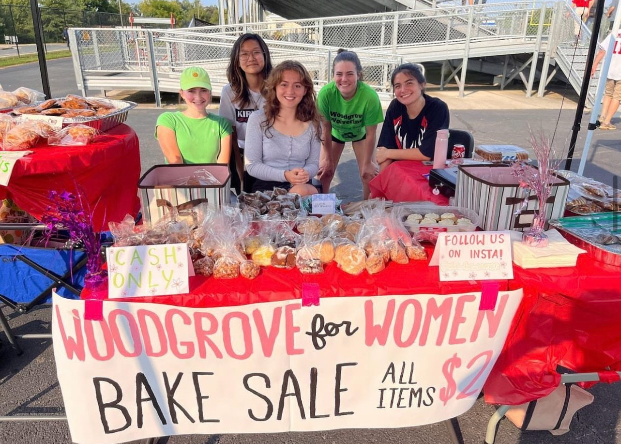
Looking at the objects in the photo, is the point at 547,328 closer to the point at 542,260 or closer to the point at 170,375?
the point at 542,260

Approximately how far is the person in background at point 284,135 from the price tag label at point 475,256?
1.24 meters

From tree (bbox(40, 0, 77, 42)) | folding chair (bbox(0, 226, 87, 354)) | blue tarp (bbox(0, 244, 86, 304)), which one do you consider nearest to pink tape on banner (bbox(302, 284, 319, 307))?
folding chair (bbox(0, 226, 87, 354))

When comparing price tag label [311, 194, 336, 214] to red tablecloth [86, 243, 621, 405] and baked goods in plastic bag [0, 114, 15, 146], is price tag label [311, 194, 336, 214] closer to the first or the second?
red tablecloth [86, 243, 621, 405]

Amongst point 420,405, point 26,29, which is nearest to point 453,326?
point 420,405

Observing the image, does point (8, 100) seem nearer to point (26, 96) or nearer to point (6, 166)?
point (26, 96)

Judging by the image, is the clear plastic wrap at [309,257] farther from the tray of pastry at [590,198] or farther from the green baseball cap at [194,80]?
the green baseball cap at [194,80]

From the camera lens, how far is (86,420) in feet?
5.52

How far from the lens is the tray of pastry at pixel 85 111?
2519 mm

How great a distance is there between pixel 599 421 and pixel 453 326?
128 centimetres

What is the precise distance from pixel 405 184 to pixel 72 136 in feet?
6.70

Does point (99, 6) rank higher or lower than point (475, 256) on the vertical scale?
higher

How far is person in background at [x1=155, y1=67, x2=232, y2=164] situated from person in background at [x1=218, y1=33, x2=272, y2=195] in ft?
1.38

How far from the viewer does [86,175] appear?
7.72ft

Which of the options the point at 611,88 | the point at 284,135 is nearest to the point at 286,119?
→ the point at 284,135
